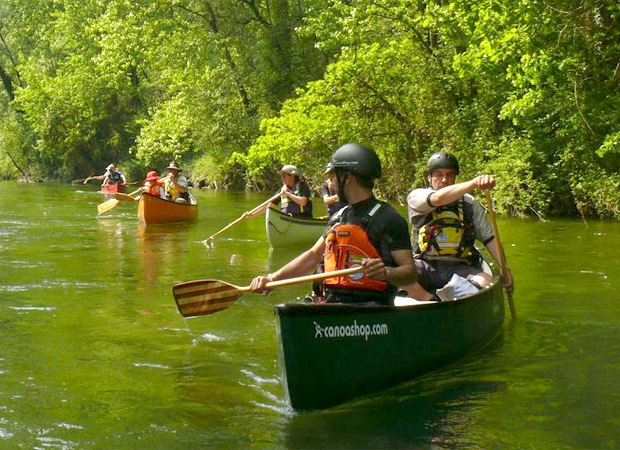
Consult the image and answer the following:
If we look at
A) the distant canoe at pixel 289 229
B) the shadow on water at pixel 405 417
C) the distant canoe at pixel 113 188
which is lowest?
the shadow on water at pixel 405 417

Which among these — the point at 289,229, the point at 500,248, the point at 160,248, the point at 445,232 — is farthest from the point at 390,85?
the point at 445,232

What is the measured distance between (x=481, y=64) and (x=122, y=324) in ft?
33.5

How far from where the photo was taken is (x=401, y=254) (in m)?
5.30

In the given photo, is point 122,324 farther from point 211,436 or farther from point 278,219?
point 278,219

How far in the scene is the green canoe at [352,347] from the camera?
5.20 meters

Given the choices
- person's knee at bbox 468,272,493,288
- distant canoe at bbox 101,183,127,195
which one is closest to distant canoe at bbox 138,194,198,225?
distant canoe at bbox 101,183,127,195

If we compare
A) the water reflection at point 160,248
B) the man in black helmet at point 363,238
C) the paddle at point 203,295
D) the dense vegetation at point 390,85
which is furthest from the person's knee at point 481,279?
the dense vegetation at point 390,85

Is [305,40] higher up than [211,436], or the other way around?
[305,40]

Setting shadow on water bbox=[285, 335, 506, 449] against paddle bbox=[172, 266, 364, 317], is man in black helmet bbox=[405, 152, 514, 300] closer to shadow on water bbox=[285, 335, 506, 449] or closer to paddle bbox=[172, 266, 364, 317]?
shadow on water bbox=[285, 335, 506, 449]

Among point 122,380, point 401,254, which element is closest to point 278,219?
point 122,380

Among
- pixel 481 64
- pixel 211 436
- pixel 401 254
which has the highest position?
pixel 481 64

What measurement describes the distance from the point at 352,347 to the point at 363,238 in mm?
628

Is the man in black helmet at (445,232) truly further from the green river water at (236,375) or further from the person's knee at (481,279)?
the green river water at (236,375)

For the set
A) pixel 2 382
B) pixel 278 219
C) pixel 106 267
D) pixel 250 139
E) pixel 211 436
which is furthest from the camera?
pixel 250 139
